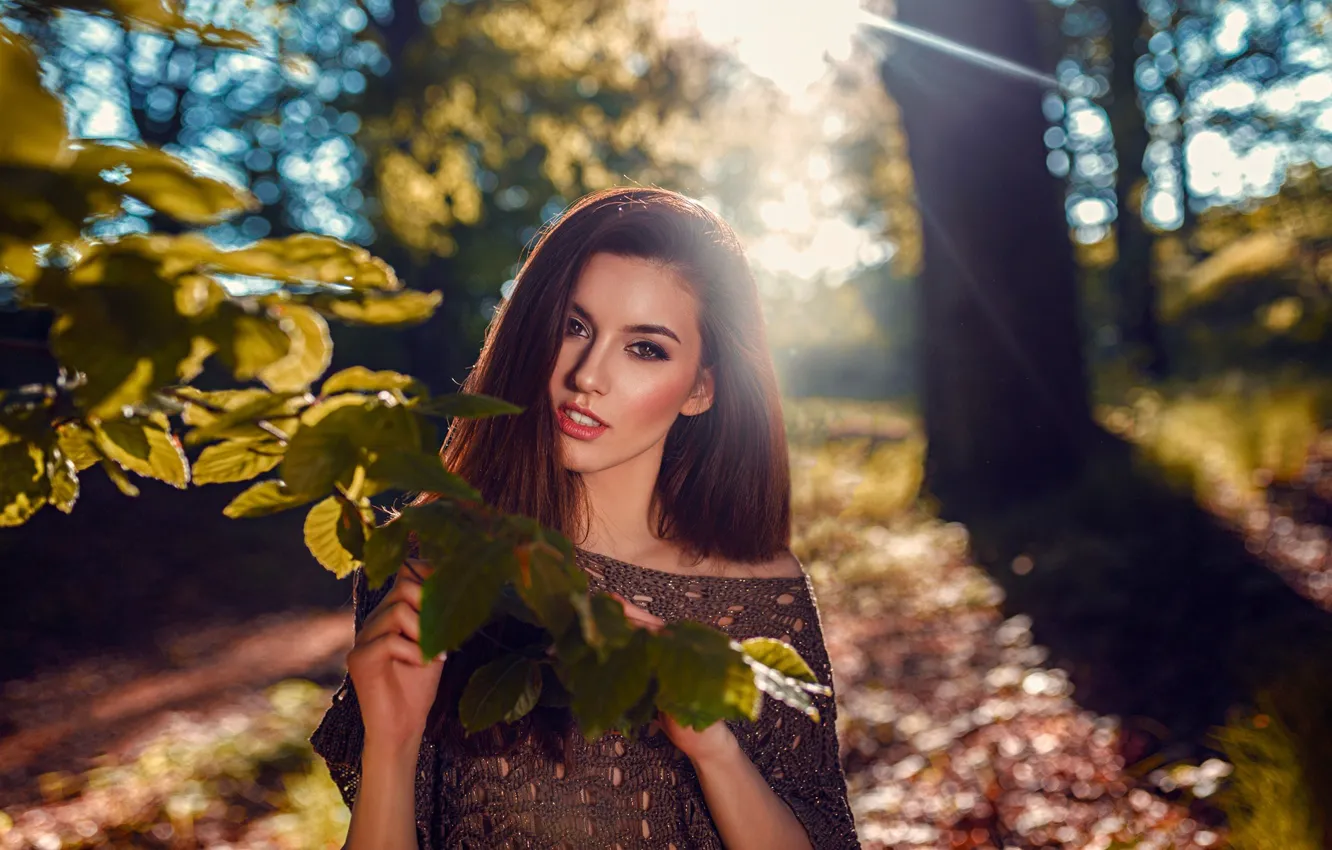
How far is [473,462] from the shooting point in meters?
2.09

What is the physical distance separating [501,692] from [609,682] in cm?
25

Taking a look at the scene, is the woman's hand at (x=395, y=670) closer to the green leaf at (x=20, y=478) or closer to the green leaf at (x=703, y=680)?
the green leaf at (x=20, y=478)

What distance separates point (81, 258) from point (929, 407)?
8.89 m

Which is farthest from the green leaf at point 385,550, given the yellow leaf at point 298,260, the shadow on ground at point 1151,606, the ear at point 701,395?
the shadow on ground at point 1151,606

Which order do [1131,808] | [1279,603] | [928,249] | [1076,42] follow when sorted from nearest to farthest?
[1131,808], [1279,603], [928,249], [1076,42]

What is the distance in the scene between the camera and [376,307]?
746mm

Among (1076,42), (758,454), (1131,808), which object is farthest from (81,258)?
(1076,42)

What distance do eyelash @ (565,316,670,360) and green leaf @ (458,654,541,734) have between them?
1.18 meters

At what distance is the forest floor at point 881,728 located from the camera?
3623 mm

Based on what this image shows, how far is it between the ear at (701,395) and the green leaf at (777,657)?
57.7 inches

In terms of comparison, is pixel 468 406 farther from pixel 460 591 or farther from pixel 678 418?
pixel 678 418

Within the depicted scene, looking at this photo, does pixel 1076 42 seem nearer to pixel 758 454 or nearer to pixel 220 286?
pixel 758 454

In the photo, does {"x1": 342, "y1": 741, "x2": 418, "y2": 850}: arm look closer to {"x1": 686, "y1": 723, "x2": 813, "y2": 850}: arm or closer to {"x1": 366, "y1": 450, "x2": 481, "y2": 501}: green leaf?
{"x1": 686, "y1": 723, "x2": 813, "y2": 850}: arm

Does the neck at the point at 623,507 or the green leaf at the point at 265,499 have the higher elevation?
the green leaf at the point at 265,499
